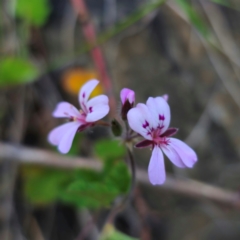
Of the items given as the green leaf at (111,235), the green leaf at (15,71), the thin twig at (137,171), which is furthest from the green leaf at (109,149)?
the green leaf at (15,71)

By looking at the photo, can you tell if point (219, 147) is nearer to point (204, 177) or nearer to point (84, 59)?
point (204, 177)

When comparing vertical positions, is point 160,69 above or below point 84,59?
below

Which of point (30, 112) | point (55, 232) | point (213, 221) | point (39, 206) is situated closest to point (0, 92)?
point (30, 112)

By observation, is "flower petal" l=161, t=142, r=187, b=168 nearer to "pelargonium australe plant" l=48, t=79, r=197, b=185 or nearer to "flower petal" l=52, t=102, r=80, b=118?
"pelargonium australe plant" l=48, t=79, r=197, b=185

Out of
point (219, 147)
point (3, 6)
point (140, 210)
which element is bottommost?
point (140, 210)

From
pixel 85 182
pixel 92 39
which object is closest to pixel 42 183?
pixel 85 182

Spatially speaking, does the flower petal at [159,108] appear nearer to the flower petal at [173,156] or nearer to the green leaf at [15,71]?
the flower petal at [173,156]

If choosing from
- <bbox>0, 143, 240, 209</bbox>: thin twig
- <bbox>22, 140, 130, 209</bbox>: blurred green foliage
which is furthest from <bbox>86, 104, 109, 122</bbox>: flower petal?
<bbox>0, 143, 240, 209</bbox>: thin twig
